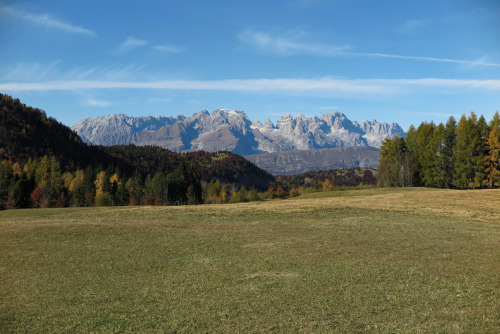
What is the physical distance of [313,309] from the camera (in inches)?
693

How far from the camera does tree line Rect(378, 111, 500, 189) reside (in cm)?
10775

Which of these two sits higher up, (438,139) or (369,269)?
(438,139)

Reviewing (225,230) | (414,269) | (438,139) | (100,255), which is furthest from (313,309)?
(438,139)

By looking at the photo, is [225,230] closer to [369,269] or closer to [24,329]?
[369,269]

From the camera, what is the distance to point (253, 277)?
23.8 metres

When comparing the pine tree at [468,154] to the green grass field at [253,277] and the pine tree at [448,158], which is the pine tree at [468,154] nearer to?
the pine tree at [448,158]

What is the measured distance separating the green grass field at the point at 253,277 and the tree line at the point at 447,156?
69709 mm

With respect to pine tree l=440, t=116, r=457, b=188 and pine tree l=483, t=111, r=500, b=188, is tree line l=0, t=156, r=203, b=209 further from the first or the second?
pine tree l=483, t=111, r=500, b=188

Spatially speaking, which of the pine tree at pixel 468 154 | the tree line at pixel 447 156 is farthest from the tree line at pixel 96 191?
Answer: the pine tree at pixel 468 154

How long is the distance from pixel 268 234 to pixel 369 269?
17.3 m

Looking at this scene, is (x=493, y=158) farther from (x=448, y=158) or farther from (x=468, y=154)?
(x=448, y=158)

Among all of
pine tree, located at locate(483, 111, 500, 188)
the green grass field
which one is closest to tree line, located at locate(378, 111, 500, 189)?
pine tree, located at locate(483, 111, 500, 188)

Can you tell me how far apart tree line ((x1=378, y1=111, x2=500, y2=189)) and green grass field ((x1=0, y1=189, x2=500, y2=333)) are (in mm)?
69709

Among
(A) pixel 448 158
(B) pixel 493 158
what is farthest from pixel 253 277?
(A) pixel 448 158
